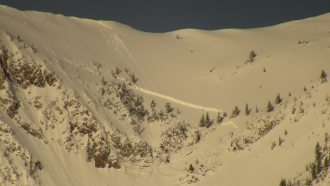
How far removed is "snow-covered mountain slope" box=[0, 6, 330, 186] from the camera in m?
55.9

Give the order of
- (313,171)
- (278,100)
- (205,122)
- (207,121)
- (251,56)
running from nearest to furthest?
(313,171) < (278,100) < (207,121) < (205,122) < (251,56)

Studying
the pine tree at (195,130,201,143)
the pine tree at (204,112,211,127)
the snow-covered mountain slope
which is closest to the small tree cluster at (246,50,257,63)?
the snow-covered mountain slope

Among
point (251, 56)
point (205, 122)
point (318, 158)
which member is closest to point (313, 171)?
point (318, 158)

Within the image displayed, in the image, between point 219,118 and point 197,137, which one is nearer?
point 197,137

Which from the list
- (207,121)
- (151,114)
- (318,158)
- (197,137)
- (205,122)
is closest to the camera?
(318,158)

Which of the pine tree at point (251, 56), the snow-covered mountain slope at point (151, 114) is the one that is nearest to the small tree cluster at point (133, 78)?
the snow-covered mountain slope at point (151, 114)

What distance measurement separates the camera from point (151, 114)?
6669 cm

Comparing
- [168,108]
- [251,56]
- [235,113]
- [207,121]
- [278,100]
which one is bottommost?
[168,108]

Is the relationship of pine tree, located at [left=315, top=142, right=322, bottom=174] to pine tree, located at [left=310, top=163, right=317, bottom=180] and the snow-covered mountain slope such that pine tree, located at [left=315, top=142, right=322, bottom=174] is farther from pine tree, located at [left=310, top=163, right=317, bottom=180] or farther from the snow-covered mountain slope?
pine tree, located at [left=310, top=163, right=317, bottom=180]

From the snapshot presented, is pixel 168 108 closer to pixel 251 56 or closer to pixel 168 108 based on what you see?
pixel 168 108

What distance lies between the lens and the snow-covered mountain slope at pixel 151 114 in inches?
2200

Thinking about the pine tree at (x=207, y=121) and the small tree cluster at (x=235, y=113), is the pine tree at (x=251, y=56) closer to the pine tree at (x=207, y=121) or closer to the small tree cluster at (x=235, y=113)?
the small tree cluster at (x=235, y=113)

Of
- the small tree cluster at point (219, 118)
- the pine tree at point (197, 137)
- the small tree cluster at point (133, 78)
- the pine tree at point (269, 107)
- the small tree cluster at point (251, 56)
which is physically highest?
the small tree cluster at point (251, 56)

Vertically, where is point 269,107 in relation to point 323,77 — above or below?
below
